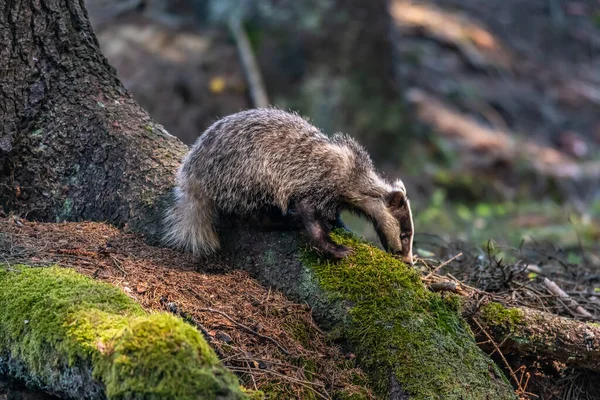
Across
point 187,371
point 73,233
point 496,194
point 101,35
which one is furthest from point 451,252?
point 101,35

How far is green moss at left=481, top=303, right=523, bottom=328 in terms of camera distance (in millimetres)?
4508

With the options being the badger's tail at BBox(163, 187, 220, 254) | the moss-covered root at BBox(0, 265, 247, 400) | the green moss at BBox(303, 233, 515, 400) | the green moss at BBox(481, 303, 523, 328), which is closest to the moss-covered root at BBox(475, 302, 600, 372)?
the green moss at BBox(481, 303, 523, 328)

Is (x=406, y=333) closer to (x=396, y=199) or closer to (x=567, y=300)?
(x=396, y=199)

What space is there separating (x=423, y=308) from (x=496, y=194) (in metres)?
10.2

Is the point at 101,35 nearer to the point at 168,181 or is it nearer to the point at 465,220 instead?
the point at 465,220

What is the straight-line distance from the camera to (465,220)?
12.0m

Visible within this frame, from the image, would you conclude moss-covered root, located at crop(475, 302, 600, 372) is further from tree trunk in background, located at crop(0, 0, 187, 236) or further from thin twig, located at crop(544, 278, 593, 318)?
tree trunk in background, located at crop(0, 0, 187, 236)

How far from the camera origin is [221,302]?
4.25 meters

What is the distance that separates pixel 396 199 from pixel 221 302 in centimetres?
173

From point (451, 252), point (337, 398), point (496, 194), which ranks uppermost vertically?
point (337, 398)

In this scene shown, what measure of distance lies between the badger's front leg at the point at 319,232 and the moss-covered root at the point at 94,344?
4.46 feet

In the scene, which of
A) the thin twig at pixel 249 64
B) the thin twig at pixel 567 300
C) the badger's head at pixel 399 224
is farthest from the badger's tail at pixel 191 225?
the thin twig at pixel 249 64

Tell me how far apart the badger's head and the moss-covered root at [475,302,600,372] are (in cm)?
92

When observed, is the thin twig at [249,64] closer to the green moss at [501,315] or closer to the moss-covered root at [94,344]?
the green moss at [501,315]
